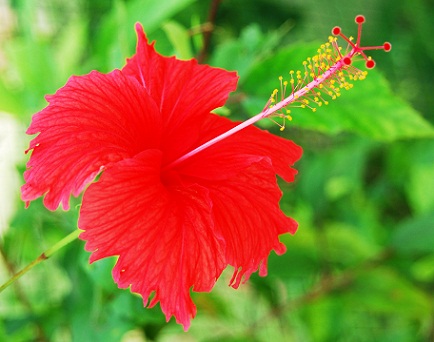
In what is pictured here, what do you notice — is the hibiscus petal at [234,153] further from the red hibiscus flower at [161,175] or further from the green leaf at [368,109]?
the green leaf at [368,109]

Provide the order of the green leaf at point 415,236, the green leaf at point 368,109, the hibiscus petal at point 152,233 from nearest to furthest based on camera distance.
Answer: the hibiscus petal at point 152,233
the green leaf at point 368,109
the green leaf at point 415,236

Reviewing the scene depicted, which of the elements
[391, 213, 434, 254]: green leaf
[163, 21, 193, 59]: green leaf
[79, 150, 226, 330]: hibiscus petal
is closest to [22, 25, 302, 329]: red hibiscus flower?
[79, 150, 226, 330]: hibiscus petal

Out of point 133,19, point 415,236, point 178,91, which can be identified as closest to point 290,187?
point 415,236

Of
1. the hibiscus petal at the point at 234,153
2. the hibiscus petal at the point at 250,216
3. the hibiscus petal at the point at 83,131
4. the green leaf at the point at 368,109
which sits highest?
the hibiscus petal at the point at 83,131

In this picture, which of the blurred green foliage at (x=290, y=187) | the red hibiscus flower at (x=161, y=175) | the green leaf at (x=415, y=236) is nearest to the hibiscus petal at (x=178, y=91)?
the red hibiscus flower at (x=161, y=175)

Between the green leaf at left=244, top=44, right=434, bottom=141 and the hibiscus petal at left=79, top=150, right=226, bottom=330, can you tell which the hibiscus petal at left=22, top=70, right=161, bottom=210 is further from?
the green leaf at left=244, top=44, right=434, bottom=141

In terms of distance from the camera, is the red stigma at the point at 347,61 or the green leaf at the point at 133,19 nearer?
the red stigma at the point at 347,61

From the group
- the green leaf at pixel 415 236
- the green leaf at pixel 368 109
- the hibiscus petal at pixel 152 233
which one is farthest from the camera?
the green leaf at pixel 415 236

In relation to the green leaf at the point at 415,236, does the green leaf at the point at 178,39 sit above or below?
above
